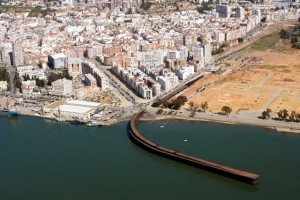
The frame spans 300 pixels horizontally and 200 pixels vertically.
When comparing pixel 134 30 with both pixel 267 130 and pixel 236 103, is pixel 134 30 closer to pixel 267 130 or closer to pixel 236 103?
pixel 236 103

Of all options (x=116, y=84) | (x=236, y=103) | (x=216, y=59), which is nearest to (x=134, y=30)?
(x=216, y=59)

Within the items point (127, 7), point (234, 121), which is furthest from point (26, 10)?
point (234, 121)

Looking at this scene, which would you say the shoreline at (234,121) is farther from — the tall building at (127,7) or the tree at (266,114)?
the tall building at (127,7)

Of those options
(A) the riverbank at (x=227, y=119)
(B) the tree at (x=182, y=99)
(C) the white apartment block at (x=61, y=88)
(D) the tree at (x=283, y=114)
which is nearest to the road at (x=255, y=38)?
(B) the tree at (x=182, y=99)

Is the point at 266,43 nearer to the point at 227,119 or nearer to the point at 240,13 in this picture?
the point at 240,13

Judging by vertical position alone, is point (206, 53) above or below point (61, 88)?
above
